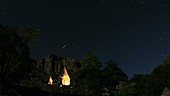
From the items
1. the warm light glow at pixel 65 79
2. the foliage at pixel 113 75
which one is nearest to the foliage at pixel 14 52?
the foliage at pixel 113 75

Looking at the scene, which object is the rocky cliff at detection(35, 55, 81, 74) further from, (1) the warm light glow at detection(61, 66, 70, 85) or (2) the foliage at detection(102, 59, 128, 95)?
(2) the foliage at detection(102, 59, 128, 95)

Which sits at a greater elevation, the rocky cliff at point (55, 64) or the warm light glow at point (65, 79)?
the rocky cliff at point (55, 64)

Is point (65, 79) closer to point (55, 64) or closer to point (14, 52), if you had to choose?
point (55, 64)

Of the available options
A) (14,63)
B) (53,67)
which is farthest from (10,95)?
(53,67)

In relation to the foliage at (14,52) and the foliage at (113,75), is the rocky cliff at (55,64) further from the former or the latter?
the foliage at (14,52)

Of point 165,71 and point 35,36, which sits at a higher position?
point 35,36

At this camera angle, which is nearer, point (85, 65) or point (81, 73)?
→ point (81, 73)

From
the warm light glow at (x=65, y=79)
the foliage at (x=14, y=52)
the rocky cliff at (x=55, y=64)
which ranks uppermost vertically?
the rocky cliff at (x=55, y=64)

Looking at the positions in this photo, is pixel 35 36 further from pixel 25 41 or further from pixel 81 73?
pixel 81 73

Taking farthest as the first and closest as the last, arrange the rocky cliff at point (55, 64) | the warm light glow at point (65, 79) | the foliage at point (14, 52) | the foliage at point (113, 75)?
the rocky cliff at point (55, 64) → the warm light glow at point (65, 79) → the foliage at point (113, 75) → the foliage at point (14, 52)

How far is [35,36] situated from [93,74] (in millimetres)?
12026

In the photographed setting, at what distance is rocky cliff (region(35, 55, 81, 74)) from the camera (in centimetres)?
9873

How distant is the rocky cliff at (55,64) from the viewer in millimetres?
98731

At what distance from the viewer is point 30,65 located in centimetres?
1988
